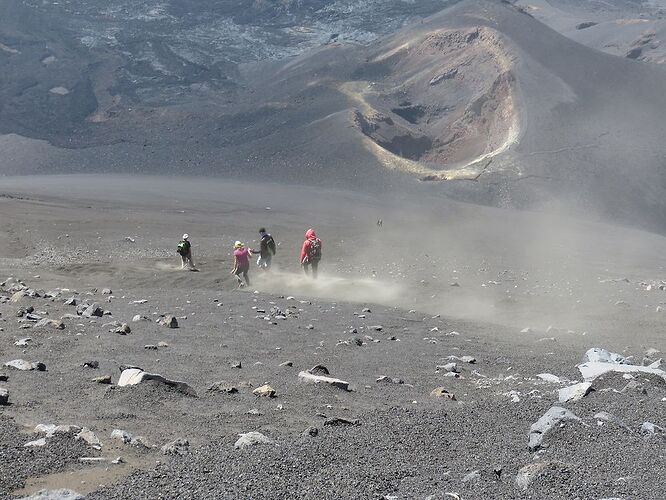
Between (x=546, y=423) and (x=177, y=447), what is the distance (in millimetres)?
3033

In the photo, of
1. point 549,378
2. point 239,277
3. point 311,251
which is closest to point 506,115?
point 311,251

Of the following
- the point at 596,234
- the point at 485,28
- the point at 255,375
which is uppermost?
the point at 485,28

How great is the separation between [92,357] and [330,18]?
11225 cm

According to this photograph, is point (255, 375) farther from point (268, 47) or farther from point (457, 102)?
point (268, 47)

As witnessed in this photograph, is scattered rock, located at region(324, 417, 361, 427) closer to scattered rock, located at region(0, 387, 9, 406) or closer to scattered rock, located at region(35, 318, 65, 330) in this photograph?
scattered rock, located at region(0, 387, 9, 406)

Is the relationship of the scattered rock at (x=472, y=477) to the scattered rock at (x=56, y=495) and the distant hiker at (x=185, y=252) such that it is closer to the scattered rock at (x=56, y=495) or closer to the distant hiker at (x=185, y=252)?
the scattered rock at (x=56, y=495)

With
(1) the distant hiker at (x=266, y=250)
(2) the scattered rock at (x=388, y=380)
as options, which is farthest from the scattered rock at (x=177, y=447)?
(1) the distant hiker at (x=266, y=250)

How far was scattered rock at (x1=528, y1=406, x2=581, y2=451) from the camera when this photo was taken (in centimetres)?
730

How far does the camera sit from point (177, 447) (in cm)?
709

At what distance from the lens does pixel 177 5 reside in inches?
4540

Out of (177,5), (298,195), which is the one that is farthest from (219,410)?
(177,5)

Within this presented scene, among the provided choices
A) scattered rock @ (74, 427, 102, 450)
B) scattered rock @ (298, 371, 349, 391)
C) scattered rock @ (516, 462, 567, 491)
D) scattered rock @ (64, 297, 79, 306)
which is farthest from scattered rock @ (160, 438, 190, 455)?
scattered rock @ (64, 297, 79, 306)

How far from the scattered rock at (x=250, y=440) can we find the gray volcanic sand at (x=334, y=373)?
4.3 inches

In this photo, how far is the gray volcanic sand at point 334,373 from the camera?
645 cm
